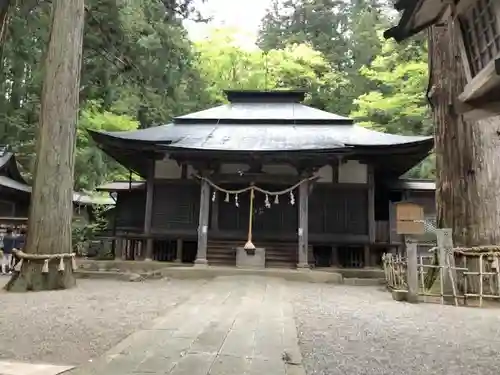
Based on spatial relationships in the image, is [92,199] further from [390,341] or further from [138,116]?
[390,341]

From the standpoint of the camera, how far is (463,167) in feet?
24.6

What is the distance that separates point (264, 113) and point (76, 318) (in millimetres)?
12912

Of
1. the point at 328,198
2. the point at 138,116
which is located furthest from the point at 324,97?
the point at 328,198

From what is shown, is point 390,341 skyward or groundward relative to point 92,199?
groundward

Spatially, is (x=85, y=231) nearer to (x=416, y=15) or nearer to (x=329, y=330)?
(x=329, y=330)

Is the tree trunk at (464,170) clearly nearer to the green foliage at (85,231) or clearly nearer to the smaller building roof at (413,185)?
the smaller building roof at (413,185)

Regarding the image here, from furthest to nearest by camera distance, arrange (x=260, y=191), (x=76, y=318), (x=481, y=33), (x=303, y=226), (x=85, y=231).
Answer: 1. (x=85, y=231)
2. (x=260, y=191)
3. (x=303, y=226)
4. (x=76, y=318)
5. (x=481, y=33)

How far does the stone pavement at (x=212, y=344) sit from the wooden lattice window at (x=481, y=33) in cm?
292

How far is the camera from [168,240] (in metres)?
14.0

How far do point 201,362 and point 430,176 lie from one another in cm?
1858

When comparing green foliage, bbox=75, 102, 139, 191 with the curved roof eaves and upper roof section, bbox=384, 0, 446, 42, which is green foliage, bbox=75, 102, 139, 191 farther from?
upper roof section, bbox=384, 0, 446, 42

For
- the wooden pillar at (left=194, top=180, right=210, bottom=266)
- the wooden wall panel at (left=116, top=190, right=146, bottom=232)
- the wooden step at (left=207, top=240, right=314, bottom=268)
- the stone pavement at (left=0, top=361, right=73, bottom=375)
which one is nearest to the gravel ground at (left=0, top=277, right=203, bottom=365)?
the stone pavement at (left=0, top=361, right=73, bottom=375)

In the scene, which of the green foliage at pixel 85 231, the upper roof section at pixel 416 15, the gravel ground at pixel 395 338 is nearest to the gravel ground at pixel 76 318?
the gravel ground at pixel 395 338

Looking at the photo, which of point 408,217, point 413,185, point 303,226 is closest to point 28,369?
point 408,217
